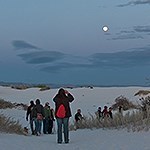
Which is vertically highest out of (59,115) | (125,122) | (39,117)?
(39,117)

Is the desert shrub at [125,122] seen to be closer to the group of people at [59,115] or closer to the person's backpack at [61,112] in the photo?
the group of people at [59,115]

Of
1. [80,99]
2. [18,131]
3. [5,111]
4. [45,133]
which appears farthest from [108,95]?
[18,131]

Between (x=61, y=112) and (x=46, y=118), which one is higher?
(x=46, y=118)

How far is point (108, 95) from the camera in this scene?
181 ft

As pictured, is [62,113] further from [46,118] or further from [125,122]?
[46,118]

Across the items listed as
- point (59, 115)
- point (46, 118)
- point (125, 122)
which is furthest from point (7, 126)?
point (46, 118)

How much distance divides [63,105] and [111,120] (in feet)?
9.90

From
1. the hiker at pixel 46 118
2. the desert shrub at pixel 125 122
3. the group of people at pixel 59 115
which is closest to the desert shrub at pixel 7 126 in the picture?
the group of people at pixel 59 115

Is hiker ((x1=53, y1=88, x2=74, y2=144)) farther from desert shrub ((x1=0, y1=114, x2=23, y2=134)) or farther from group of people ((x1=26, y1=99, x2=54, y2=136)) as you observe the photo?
group of people ((x1=26, y1=99, x2=54, y2=136))

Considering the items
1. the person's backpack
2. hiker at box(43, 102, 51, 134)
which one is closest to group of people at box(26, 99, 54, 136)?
hiker at box(43, 102, 51, 134)

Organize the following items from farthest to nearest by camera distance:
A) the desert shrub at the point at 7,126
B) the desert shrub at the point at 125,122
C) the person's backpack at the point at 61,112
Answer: the desert shrub at the point at 7,126
the desert shrub at the point at 125,122
the person's backpack at the point at 61,112

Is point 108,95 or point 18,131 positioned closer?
point 18,131

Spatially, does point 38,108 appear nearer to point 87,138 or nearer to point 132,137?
point 87,138

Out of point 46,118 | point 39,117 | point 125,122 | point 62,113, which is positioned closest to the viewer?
point 62,113
